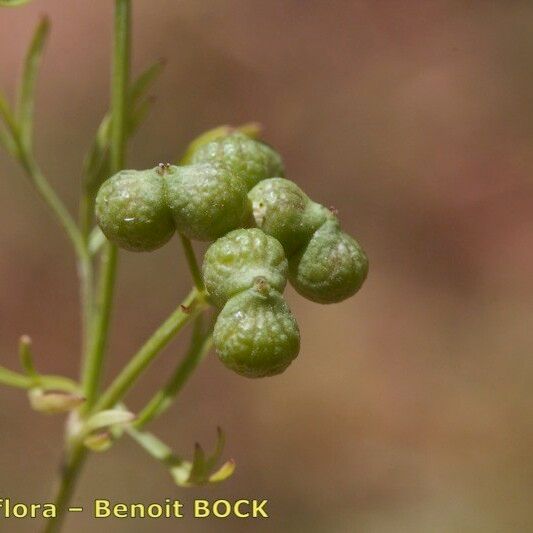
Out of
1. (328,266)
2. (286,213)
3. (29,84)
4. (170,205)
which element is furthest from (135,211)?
(29,84)

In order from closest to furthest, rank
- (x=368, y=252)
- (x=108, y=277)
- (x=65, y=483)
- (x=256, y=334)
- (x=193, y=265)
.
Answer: (x=256, y=334) < (x=193, y=265) < (x=108, y=277) < (x=65, y=483) < (x=368, y=252)

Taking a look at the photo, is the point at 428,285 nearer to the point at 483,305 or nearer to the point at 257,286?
the point at 483,305

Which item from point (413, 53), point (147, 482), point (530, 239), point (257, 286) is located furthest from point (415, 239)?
point (257, 286)

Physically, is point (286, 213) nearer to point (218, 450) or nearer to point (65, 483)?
point (218, 450)

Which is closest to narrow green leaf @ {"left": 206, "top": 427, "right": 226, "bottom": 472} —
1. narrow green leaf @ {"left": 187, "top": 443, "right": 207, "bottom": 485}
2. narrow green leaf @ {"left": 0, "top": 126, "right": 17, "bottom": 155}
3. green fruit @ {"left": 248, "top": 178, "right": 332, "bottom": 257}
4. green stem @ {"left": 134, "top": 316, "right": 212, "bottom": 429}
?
narrow green leaf @ {"left": 187, "top": 443, "right": 207, "bottom": 485}

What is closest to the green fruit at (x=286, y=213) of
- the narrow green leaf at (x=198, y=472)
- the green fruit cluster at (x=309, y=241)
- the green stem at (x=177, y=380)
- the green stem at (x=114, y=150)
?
the green fruit cluster at (x=309, y=241)

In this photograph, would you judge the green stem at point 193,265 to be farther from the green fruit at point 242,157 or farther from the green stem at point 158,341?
the green fruit at point 242,157
